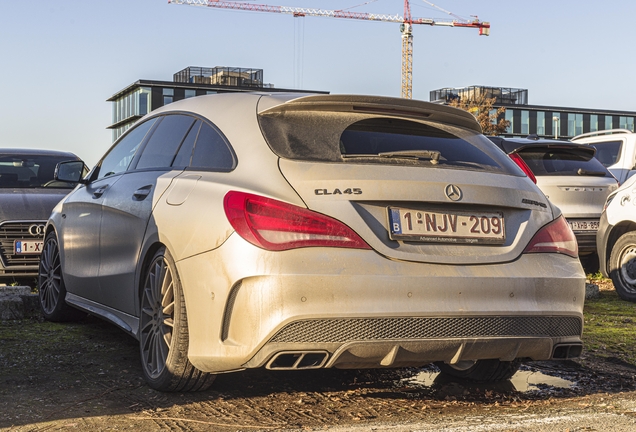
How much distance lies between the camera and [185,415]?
413cm

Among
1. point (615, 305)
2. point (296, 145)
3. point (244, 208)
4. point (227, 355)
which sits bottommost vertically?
point (615, 305)

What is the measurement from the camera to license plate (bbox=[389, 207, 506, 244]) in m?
4.01

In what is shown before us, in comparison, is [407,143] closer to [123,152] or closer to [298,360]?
[298,360]

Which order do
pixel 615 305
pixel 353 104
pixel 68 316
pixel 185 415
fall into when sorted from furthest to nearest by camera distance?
1. pixel 615 305
2. pixel 68 316
3. pixel 353 104
4. pixel 185 415

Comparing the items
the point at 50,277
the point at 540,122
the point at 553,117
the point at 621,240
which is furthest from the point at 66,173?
the point at 553,117

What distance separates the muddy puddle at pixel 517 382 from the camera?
4973mm

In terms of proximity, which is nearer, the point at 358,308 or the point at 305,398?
the point at 358,308

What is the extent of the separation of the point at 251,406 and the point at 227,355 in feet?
1.63

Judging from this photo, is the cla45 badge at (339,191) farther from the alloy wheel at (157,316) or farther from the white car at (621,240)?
the white car at (621,240)

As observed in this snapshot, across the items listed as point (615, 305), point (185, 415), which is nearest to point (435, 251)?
point (185, 415)

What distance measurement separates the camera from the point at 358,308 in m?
3.79

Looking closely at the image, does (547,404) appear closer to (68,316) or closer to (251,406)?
(251,406)

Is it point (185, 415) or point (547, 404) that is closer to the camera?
point (185, 415)

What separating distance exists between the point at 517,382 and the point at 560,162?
6.45 meters
